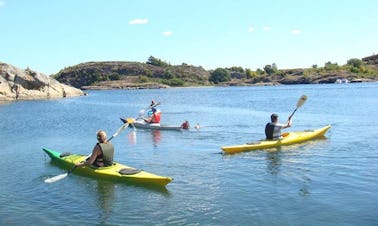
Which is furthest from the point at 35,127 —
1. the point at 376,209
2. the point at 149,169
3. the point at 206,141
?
the point at 376,209

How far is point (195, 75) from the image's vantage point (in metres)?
192

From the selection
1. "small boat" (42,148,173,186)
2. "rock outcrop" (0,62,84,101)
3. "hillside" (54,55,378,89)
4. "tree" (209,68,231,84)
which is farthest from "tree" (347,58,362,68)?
"small boat" (42,148,173,186)

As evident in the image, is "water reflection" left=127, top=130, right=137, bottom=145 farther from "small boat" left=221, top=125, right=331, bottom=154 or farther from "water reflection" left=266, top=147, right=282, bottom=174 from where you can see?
"water reflection" left=266, top=147, right=282, bottom=174

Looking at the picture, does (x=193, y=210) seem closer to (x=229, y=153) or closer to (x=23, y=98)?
(x=229, y=153)

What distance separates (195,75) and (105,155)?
179 metres

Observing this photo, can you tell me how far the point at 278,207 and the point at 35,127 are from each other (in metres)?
23.7

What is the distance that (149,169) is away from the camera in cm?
1586

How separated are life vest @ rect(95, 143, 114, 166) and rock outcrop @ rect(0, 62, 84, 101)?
57.7 meters

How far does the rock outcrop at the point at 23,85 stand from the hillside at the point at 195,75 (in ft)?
286

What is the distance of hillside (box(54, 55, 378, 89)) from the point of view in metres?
139

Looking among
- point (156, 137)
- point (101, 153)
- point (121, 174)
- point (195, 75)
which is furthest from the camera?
point (195, 75)

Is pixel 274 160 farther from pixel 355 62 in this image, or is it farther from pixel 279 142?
pixel 355 62

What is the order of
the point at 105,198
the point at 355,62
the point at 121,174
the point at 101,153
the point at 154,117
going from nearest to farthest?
1. the point at 105,198
2. the point at 121,174
3. the point at 101,153
4. the point at 154,117
5. the point at 355,62

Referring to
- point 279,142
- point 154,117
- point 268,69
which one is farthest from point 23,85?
point 268,69
